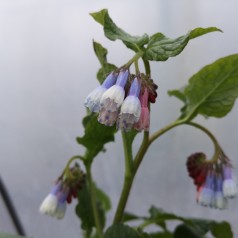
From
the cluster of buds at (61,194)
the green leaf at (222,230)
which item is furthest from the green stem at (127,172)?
the green leaf at (222,230)

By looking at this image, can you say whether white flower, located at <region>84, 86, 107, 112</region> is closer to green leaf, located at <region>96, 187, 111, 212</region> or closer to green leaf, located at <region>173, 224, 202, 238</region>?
green leaf, located at <region>173, 224, 202, 238</region>

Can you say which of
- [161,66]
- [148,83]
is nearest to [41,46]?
[161,66]

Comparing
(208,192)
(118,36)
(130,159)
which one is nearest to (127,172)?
(130,159)

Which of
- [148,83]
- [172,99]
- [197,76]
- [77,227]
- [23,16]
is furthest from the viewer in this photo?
[77,227]

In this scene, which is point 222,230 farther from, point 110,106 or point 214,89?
point 110,106

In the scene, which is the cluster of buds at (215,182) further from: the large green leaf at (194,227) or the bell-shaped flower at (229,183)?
the large green leaf at (194,227)

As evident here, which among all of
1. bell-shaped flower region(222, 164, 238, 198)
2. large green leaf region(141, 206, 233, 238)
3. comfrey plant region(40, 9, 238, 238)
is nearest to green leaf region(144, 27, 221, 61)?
comfrey plant region(40, 9, 238, 238)

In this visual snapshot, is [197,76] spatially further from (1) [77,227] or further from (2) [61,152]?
(1) [77,227]
